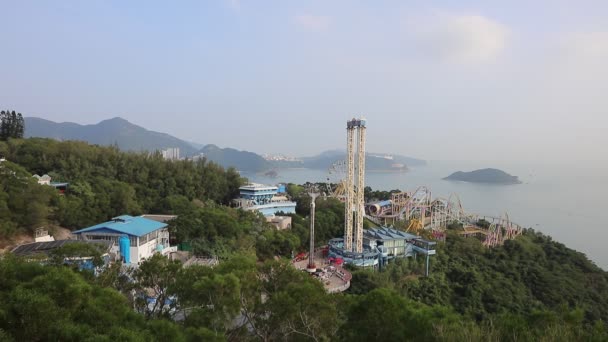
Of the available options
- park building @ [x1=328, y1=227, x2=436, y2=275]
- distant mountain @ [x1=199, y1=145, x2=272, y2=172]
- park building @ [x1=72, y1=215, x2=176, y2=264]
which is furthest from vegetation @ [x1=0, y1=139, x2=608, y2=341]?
distant mountain @ [x1=199, y1=145, x2=272, y2=172]

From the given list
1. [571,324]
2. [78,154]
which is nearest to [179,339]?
[571,324]

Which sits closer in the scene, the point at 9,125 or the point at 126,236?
the point at 126,236

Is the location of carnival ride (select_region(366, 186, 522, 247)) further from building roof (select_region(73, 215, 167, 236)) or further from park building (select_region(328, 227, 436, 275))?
building roof (select_region(73, 215, 167, 236))

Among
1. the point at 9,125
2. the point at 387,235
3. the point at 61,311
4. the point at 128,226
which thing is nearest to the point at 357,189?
the point at 387,235

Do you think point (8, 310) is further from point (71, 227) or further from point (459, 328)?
point (71, 227)

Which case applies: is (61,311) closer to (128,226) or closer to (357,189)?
(128,226)

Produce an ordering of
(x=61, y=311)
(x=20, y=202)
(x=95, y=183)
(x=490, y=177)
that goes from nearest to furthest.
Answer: (x=61, y=311)
(x=20, y=202)
(x=95, y=183)
(x=490, y=177)

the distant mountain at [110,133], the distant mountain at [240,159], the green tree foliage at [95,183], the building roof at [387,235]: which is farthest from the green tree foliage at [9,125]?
the distant mountain at [110,133]
